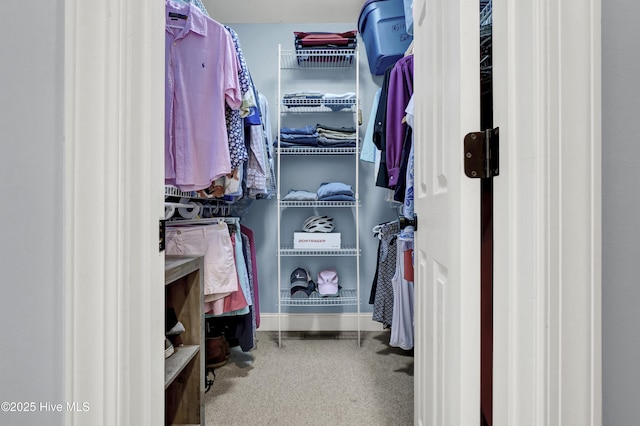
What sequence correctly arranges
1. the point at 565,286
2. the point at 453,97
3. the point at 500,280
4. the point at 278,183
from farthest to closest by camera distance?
1. the point at 278,183
2. the point at 453,97
3. the point at 500,280
4. the point at 565,286

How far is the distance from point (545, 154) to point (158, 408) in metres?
0.74

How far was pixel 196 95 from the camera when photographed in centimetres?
136

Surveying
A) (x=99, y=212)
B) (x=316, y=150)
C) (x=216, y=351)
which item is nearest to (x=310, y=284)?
(x=216, y=351)

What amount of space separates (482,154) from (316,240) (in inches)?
73.8

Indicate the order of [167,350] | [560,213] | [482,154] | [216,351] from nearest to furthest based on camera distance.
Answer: [560,213] < [482,154] < [167,350] < [216,351]

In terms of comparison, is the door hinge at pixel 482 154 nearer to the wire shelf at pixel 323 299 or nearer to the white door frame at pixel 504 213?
the white door frame at pixel 504 213

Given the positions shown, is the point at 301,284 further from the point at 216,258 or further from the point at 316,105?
the point at 316,105

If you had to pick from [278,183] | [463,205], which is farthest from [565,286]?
[278,183]

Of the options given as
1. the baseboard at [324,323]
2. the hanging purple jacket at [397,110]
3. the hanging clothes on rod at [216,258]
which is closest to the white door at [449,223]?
the hanging purple jacket at [397,110]

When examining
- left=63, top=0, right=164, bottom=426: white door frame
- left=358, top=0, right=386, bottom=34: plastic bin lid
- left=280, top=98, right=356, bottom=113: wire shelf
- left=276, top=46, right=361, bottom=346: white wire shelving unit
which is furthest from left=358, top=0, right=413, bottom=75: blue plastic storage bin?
left=63, top=0, right=164, bottom=426: white door frame

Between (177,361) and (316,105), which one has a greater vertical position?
(316,105)

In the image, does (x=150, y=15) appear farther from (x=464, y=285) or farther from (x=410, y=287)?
(x=410, y=287)

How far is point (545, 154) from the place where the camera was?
1.51 feet

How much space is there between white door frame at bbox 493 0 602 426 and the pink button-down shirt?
1.13 meters
